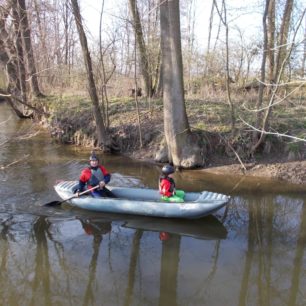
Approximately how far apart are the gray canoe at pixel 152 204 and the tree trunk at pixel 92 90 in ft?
14.6

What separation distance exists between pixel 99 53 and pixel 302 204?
7.52m

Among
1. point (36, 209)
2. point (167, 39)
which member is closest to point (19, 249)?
point (36, 209)

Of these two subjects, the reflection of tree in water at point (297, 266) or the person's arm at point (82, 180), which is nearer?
the reflection of tree in water at point (297, 266)

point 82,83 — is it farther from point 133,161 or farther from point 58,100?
point 133,161

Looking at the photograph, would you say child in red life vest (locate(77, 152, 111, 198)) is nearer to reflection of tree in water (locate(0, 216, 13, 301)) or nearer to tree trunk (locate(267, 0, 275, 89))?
reflection of tree in water (locate(0, 216, 13, 301))

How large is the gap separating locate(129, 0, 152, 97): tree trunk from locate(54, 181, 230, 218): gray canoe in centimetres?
604

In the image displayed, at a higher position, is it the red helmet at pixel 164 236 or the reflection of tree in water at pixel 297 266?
the red helmet at pixel 164 236

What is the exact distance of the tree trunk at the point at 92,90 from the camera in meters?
11.0

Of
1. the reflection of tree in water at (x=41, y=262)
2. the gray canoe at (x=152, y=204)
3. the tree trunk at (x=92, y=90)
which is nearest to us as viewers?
the reflection of tree in water at (x=41, y=262)

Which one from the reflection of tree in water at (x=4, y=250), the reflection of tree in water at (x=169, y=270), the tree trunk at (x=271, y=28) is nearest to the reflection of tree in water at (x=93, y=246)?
the reflection of tree in water at (x=169, y=270)

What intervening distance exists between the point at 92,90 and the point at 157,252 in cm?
686

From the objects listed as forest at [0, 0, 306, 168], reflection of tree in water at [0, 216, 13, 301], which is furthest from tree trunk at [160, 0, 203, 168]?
reflection of tree in water at [0, 216, 13, 301]

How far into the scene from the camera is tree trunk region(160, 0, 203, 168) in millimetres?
10133

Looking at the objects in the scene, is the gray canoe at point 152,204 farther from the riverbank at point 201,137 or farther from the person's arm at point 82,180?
the riverbank at point 201,137
